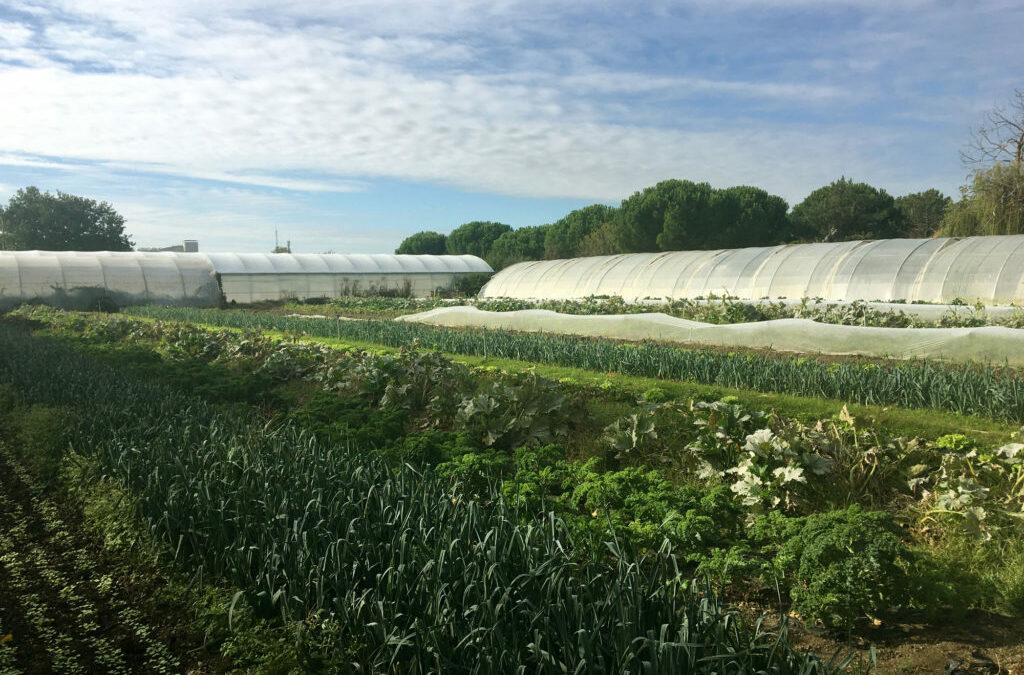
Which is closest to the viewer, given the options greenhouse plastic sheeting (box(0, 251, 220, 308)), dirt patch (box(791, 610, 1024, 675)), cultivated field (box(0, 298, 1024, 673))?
cultivated field (box(0, 298, 1024, 673))

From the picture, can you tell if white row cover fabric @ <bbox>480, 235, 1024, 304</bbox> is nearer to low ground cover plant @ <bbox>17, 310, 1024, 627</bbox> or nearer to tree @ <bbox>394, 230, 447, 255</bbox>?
low ground cover plant @ <bbox>17, 310, 1024, 627</bbox>

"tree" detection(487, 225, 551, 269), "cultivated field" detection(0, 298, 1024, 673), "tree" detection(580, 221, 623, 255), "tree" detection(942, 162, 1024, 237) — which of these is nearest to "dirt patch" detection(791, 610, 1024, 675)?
"cultivated field" detection(0, 298, 1024, 673)

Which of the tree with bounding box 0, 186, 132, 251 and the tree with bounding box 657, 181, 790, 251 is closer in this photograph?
the tree with bounding box 657, 181, 790, 251

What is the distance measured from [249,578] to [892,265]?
64.7 ft

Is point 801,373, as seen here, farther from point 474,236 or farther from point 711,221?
point 474,236

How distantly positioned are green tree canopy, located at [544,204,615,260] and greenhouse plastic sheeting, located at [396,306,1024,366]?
108 ft

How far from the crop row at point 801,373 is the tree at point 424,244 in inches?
2086

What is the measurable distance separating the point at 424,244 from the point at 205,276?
114ft

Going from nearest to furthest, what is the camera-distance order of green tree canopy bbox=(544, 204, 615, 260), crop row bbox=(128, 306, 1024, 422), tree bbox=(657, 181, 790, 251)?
crop row bbox=(128, 306, 1024, 422), tree bbox=(657, 181, 790, 251), green tree canopy bbox=(544, 204, 615, 260)

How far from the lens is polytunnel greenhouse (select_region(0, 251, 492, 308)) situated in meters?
28.9

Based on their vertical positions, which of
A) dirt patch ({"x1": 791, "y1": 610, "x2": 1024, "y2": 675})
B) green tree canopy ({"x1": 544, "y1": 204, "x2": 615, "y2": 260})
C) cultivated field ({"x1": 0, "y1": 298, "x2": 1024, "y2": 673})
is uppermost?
green tree canopy ({"x1": 544, "y1": 204, "x2": 615, "y2": 260})

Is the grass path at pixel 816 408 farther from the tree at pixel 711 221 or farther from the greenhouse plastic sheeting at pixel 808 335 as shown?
the tree at pixel 711 221

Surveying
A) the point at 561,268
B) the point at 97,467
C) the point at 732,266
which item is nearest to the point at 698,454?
the point at 97,467

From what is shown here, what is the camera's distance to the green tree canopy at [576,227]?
1996 inches
